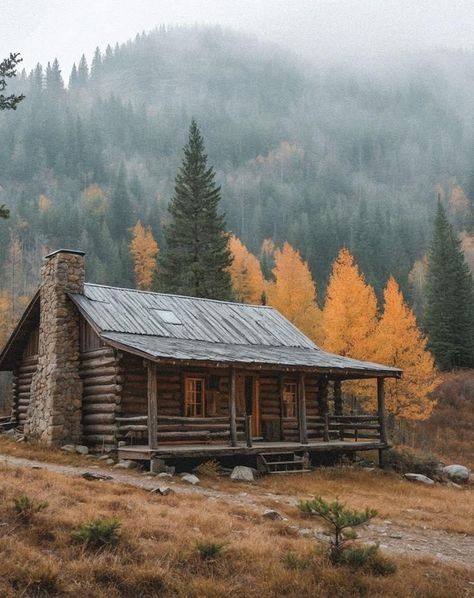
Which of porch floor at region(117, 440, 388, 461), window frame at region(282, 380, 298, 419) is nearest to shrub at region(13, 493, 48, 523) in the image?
porch floor at region(117, 440, 388, 461)

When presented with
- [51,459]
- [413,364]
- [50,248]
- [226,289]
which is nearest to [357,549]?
[51,459]

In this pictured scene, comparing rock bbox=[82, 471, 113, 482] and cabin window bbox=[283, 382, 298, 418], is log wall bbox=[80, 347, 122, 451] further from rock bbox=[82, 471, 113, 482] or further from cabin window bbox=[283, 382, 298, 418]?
cabin window bbox=[283, 382, 298, 418]

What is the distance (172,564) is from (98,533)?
1.14 meters

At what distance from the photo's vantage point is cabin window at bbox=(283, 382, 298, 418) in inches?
1029

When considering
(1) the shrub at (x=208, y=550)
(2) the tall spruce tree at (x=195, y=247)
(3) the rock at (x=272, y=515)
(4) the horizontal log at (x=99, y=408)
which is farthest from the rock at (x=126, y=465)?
(2) the tall spruce tree at (x=195, y=247)

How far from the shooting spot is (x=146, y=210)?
112 meters

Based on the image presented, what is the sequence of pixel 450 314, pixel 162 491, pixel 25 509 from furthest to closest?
pixel 450 314
pixel 162 491
pixel 25 509

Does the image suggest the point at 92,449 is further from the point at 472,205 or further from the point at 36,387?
the point at 472,205

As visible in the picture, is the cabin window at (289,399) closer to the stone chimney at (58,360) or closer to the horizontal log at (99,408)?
the horizontal log at (99,408)

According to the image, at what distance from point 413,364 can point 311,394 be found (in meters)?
10.9

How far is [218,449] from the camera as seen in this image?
20328 mm

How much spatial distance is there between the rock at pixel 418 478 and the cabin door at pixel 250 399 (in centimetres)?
560

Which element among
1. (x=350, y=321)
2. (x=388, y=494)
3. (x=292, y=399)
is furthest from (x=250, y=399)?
(x=350, y=321)

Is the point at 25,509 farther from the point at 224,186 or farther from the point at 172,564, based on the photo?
the point at 224,186
